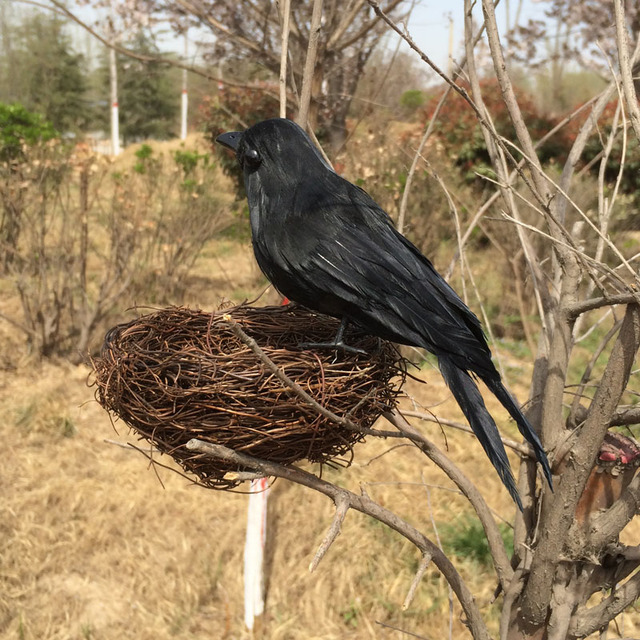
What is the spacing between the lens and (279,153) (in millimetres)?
1356

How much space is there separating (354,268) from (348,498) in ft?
1.65

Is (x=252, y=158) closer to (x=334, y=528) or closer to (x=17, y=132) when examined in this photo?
(x=334, y=528)

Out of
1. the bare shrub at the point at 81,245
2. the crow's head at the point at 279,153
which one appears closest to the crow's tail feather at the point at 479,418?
the crow's head at the point at 279,153

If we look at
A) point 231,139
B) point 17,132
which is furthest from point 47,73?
point 231,139

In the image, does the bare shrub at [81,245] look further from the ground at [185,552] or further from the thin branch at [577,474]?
the thin branch at [577,474]

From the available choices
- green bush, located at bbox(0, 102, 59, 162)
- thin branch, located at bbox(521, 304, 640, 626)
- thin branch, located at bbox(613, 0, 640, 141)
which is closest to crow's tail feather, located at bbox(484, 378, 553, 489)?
thin branch, located at bbox(521, 304, 640, 626)

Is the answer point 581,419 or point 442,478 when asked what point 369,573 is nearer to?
point 442,478

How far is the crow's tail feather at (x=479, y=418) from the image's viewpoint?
3.64 ft

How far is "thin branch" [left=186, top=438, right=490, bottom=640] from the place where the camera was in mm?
1200

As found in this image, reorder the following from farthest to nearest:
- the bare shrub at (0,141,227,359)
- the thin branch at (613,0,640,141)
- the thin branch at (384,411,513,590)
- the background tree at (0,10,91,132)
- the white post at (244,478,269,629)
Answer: the background tree at (0,10,91,132) → the bare shrub at (0,141,227,359) → the white post at (244,478,269,629) → the thin branch at (384,411,513,590) → the thin branch at (613,0,640,141)

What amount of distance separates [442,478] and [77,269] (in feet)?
12.4

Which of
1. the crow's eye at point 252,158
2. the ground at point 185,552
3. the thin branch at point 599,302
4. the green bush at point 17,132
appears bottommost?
the ground at point 185,552

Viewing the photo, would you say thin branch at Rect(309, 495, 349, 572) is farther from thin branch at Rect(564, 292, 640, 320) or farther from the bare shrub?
the bare shrub

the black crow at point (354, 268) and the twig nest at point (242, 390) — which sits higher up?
the black crow at point (354, 268)
